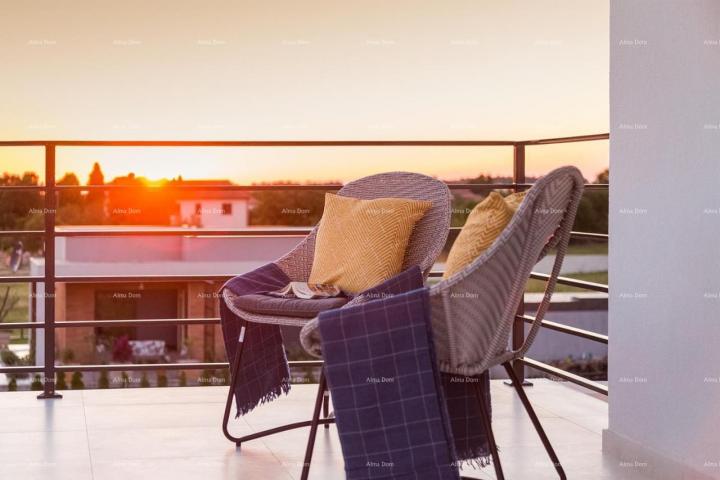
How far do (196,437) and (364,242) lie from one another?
92 cm

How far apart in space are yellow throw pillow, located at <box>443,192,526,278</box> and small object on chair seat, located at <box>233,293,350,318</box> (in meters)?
0.59

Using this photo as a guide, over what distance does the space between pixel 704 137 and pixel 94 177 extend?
965 centimetres

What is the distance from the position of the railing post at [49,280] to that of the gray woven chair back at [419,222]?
1.20m

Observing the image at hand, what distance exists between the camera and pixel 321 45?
31.7 ft

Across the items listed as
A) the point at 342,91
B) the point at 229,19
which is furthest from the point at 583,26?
the point at 229,19

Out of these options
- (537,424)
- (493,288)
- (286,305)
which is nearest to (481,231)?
(493,288)

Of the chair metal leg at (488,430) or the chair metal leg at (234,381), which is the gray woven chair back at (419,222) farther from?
the chair metal leg at (488,430)

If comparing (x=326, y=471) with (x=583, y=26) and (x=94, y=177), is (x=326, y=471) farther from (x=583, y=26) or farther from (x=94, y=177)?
(x=94, y=177)

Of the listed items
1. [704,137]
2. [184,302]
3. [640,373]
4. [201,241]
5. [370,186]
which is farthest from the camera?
[201,241]

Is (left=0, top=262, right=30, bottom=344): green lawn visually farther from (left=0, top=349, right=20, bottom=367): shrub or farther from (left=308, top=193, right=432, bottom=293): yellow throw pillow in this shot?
(left=308, top=193, right=432, bottom=293): yellow throw pillow

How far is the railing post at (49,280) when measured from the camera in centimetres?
434

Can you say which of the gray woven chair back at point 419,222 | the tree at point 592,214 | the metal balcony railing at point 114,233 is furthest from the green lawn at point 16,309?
the gray woven chair back at point 419,222

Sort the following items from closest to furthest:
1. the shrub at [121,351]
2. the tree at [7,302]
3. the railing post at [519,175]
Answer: the railing post at [519,175]
the tree at [7,302]
the shrub at [121,351]

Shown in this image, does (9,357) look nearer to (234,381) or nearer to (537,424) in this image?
(234,381)
